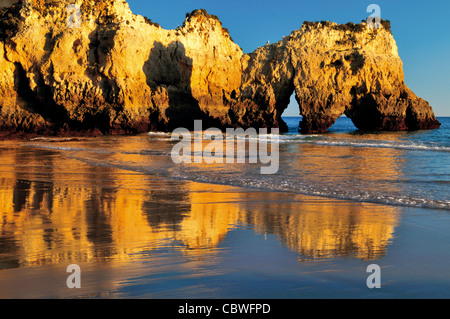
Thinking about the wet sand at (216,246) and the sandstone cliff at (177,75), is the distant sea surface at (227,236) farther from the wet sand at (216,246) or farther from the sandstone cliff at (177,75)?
the sandstone cliff at (177,75)

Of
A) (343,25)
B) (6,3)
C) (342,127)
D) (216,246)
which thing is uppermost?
(6,3)

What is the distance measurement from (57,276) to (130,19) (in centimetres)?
3856

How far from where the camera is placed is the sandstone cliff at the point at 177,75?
117ft

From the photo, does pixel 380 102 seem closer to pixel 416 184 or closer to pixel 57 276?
pixel 416 184

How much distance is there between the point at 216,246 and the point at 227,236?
507mm

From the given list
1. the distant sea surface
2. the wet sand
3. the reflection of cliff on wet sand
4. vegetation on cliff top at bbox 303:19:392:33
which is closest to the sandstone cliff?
vegetation on cliff top at bbox 303:19:392:33

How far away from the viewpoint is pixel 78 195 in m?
8.41

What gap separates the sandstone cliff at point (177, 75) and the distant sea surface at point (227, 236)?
27040 mm

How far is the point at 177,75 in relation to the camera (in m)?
41.0

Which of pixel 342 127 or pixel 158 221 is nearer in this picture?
pixel 158 221

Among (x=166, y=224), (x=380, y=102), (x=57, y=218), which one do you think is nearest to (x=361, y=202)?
(x=166, y=224)

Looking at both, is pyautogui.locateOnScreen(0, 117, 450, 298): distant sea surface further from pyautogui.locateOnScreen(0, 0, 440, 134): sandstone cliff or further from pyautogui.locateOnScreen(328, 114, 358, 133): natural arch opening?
pyautogui.locateOnScreen(328, 114, 358, 133): natural arch opening

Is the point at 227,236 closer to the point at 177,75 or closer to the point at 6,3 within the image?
the point at 177,75

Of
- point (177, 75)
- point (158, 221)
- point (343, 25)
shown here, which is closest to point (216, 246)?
point (158, 221)
